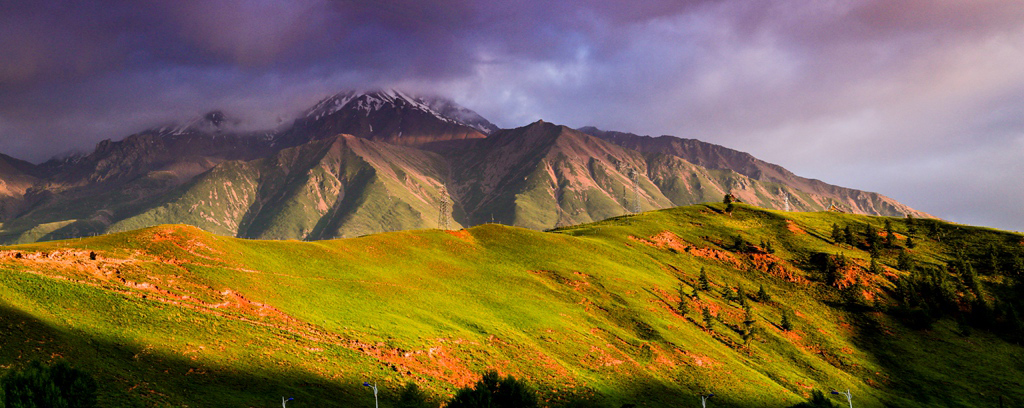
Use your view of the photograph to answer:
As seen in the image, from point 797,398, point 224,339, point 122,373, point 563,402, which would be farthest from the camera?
point 797,398

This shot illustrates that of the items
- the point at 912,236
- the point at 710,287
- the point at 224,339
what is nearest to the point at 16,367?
the point at 224,339

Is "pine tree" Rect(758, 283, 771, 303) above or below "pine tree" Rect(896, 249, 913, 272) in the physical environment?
below

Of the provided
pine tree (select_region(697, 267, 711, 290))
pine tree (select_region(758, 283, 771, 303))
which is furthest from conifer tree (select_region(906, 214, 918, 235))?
pine tree (select_region(697, 267, 711, 290))

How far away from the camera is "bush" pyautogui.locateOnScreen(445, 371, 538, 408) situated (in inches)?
2228

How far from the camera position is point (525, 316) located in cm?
9756

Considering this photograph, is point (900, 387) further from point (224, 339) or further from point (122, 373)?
point (122, 373)

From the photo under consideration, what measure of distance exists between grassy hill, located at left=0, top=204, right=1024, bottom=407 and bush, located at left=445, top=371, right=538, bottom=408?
9.61m

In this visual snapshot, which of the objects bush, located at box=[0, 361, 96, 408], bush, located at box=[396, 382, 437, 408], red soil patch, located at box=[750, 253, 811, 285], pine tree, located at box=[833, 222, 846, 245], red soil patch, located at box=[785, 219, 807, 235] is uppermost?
red soil patch, located at box=[785, 219, 807, 235]

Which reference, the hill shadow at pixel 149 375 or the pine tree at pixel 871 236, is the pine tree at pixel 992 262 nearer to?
the pine tree at pixel 871 236

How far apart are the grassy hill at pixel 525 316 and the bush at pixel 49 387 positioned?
2.42 m

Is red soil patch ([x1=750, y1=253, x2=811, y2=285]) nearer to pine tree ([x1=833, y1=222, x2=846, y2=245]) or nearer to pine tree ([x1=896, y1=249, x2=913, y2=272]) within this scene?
pine tree ([x1=833, y1=222, x2=846, y2=245])

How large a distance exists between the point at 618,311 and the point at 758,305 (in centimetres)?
4352

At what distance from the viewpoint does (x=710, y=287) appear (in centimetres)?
13512

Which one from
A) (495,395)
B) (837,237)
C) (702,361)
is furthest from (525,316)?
(837,237)
